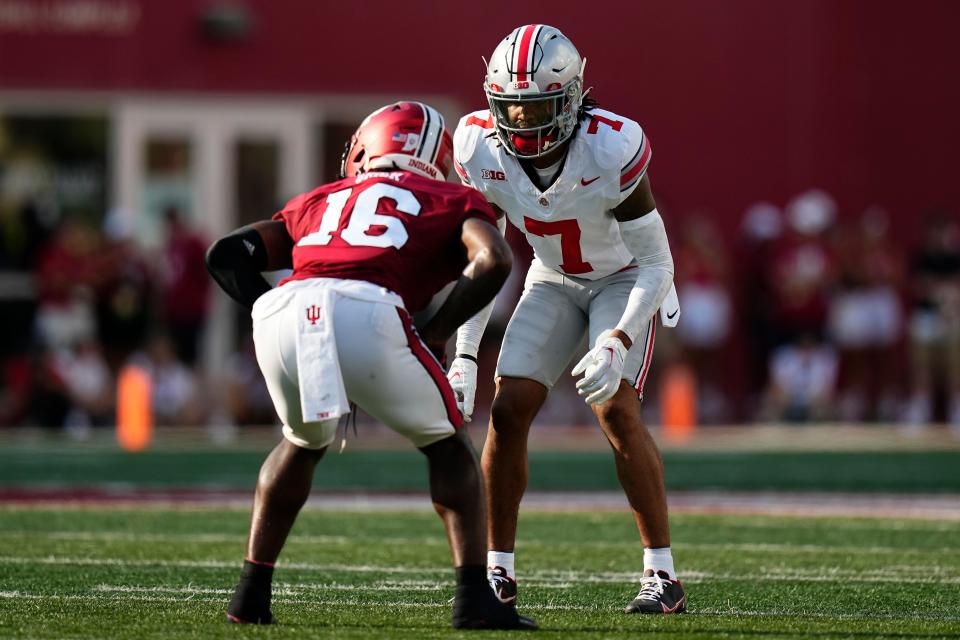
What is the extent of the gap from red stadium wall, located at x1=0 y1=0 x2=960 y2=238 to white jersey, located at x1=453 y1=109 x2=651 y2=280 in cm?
1121

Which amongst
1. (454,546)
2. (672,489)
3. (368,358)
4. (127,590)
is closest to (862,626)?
(454,546)

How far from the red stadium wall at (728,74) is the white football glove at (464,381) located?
11588 mm

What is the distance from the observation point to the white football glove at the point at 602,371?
195 inches

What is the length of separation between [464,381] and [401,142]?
75 centimetres

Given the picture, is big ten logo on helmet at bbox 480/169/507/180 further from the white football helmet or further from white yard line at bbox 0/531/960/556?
white yard line at bbox 0/531/960/556

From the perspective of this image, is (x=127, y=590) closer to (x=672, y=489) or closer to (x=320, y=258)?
(x=320, y=258)

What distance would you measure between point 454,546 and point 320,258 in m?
0.82

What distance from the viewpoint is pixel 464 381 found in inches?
203

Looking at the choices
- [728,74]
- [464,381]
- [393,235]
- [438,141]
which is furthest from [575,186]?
[728,74]

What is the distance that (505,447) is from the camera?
5406 millimetres

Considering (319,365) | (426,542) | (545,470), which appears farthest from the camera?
(545,470)

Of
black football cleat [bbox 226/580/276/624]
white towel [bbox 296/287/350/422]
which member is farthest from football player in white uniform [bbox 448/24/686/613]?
black football cleat [bbox 226/580/276/624]

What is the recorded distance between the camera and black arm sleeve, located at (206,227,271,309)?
4.71 meters

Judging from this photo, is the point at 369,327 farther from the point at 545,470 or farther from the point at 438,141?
the point at 545,470
